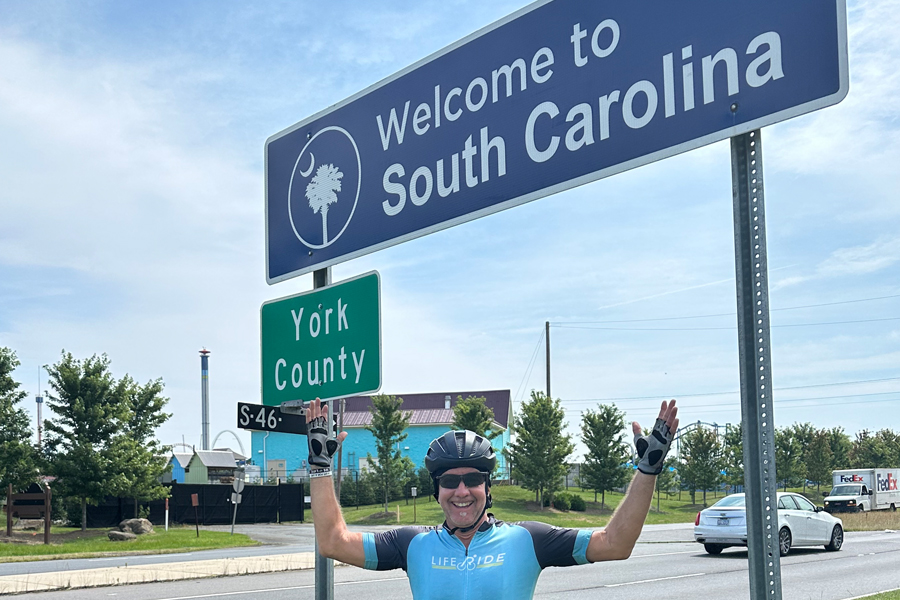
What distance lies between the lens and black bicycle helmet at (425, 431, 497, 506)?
120 inches

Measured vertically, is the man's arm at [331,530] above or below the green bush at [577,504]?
above

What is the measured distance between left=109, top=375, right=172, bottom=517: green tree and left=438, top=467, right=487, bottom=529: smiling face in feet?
114

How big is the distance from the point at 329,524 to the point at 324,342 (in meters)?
1.38

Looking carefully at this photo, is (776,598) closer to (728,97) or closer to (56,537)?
(728,97)

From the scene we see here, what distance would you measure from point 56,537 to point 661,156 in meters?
36.0

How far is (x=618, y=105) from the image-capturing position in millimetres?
3240

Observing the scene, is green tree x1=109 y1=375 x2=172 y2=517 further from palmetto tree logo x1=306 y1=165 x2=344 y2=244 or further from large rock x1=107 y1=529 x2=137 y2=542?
palmetto tree logo x1=306 y1=165 x2=344 y2=244

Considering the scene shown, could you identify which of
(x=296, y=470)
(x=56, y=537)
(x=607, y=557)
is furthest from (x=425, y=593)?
(x=296, y=470)

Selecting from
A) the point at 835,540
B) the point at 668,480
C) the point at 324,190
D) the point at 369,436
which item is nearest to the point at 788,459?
the point at 668,480

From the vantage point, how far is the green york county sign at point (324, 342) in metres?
4.28

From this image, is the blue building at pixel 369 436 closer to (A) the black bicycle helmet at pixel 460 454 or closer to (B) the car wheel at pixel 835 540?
(B) the car wheel at pixel 835 540

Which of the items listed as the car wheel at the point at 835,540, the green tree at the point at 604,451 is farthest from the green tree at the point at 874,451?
the car wheel at the point at 835,540

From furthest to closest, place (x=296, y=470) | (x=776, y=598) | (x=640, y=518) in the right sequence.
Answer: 1. (x=296, y=470)
2. (x=640, y=518)
3. (x=776, y=598)

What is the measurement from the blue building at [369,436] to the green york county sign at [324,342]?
6854 cm
